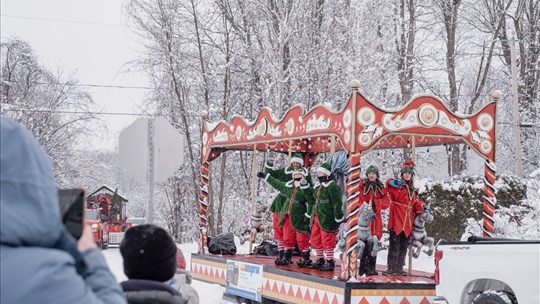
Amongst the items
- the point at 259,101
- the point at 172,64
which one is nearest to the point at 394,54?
the point at 259,101

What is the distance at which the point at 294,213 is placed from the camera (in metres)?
12.3

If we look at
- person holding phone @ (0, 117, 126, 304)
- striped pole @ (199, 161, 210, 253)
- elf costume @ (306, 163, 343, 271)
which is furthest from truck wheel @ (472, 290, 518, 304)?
striped pole @ (199, 161, 210, 253)

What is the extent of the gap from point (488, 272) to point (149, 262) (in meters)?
6.17

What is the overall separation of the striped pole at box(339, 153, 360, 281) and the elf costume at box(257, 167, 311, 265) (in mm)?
2129

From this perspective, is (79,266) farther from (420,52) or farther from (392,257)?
(420,52)

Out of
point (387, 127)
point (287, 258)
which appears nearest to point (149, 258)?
point (387, 127)

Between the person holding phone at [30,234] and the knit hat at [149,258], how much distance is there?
0.94 meters

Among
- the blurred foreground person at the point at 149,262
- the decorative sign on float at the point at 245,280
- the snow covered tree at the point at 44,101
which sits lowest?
the decorative sign on float at the point at 245,280

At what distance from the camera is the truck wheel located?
785 cm

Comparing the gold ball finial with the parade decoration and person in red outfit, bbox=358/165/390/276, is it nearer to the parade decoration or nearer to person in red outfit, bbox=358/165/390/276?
the parade decoration

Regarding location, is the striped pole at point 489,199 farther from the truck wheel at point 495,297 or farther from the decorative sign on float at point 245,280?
the decorative sign on float at point 245,280

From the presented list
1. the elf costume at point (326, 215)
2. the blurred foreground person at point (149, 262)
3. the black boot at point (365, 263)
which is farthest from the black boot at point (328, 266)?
the blurred foreground person at point (149, 262)

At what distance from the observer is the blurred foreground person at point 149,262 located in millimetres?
2635

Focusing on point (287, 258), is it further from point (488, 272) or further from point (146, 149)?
point (146, 149)
